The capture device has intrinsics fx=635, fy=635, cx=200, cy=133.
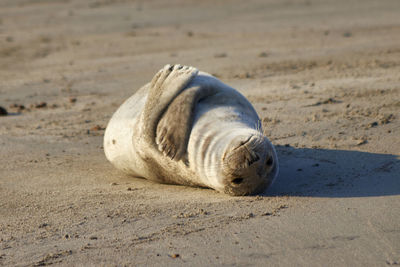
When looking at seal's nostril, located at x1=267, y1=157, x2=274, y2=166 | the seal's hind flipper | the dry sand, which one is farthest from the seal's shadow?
the seal's hind flipper

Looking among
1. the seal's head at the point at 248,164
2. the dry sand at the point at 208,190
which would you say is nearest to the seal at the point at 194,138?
the seal's head at the point at 248,164

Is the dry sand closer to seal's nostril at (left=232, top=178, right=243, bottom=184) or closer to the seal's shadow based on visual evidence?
the seal's shadow

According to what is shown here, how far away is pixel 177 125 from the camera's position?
4.87 m

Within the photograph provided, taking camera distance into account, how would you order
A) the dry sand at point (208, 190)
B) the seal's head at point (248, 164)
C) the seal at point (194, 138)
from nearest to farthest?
the dry sand at point (208, 190) → the seal's head at point (248, 164) → the seal at point (194, 138)

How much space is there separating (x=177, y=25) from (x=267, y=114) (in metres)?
8.27

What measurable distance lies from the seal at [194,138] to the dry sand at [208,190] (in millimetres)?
176

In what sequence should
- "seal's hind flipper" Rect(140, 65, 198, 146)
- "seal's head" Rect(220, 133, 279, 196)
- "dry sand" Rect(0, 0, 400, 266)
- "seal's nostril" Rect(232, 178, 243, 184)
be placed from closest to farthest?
"dry sand" Rect(0, 0, 400, 266) → "seal's head" Rect(220, 133, 279, 196) → "seal's nostril" Rect(232, 178, 243, 184) → "seal's hind flipper" Rect(140, 65, 198, 146)

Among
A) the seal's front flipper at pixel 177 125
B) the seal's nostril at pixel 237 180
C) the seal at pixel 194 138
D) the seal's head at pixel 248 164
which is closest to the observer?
the seal's head at pixel 248 164

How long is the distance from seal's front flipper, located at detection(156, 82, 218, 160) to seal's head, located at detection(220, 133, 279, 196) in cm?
49

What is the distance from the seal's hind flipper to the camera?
5.00 m

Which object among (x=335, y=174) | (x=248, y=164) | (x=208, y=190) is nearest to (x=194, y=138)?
(x=208, y=190)

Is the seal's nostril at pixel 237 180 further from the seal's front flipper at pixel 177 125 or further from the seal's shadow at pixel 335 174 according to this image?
the seal's front flipper at pixel 177 125

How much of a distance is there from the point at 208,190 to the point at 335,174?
109cm

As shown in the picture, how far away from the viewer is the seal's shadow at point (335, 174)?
4844 millimetres
